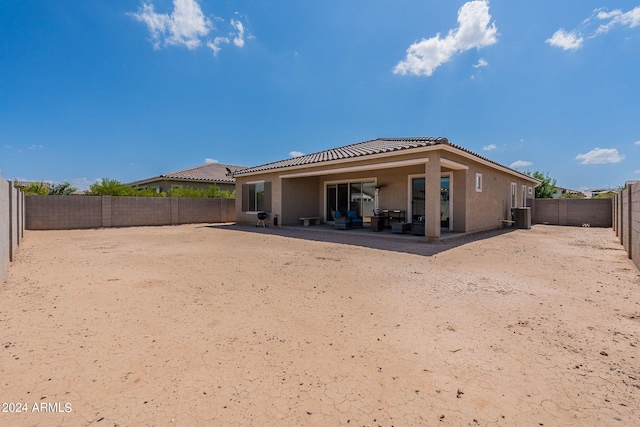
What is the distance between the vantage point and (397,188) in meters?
12.9

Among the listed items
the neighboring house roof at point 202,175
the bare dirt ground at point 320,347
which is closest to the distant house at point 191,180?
the neighboring house roof at point 202,175

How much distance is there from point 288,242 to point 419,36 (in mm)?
10031

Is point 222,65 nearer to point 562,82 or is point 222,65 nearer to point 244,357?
point 244,357

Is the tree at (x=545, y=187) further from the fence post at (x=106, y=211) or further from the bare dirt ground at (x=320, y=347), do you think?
the fence post at (x=106, y=211)

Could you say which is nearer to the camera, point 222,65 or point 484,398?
point 484,398

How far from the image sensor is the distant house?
23281 mm

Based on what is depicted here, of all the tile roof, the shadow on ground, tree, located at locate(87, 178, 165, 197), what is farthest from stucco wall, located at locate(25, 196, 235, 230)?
the shadow on ground

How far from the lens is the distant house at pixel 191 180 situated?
2328 centimetres

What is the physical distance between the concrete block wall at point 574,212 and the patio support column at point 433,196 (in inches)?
531

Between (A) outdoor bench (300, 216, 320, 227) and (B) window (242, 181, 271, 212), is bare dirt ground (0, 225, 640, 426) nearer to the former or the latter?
(A) outdoor bench (300, 216, 320, 227)

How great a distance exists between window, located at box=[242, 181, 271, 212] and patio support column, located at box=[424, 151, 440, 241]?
343 inches

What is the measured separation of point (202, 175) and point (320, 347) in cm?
2548

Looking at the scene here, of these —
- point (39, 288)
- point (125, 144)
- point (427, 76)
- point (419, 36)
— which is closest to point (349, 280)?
point (39, 288)

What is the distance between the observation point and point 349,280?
5.09 meters
